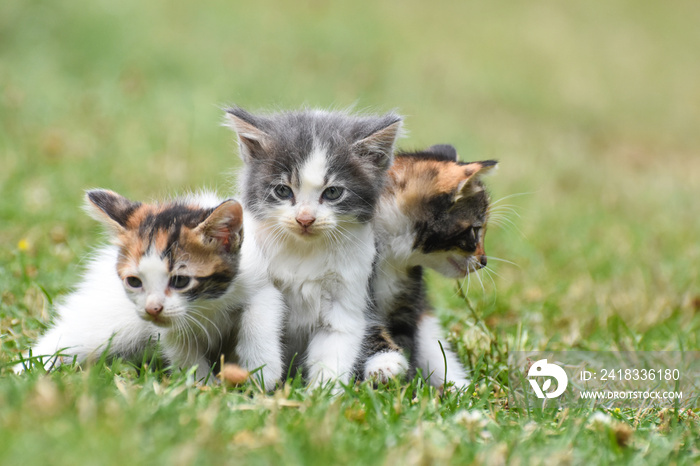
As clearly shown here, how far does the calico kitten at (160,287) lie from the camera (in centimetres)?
299

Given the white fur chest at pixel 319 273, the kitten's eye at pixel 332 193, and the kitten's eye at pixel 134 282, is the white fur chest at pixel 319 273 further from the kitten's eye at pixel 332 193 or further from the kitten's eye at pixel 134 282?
the kitten's eye at pixel 134 282

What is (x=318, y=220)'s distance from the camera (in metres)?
3.18

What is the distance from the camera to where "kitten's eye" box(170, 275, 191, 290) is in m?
3.00

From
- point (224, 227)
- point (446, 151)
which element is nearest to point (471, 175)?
point (446, 151)

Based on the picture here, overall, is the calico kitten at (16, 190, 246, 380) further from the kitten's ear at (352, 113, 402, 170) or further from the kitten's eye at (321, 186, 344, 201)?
the kitten's ear at (352, 113, 402, 170)

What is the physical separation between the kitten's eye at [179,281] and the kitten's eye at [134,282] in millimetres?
137

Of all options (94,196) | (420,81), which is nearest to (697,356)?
(94,196)

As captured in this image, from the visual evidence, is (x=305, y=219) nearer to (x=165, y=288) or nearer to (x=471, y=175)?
(x=165, y=288)

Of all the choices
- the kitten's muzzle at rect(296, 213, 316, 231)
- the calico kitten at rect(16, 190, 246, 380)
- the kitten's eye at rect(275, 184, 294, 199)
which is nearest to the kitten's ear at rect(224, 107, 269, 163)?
the kitten's eye at rect(275, 184, 294, 199)

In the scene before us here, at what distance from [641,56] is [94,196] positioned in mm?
14421

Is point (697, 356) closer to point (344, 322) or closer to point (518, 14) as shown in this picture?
point (344, 322)

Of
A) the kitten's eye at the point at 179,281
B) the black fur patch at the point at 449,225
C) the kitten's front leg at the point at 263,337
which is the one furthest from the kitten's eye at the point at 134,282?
the black fur patch at the point at 449,225

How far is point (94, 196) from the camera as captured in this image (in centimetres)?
321

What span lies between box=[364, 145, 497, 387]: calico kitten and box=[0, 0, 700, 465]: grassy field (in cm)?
38
